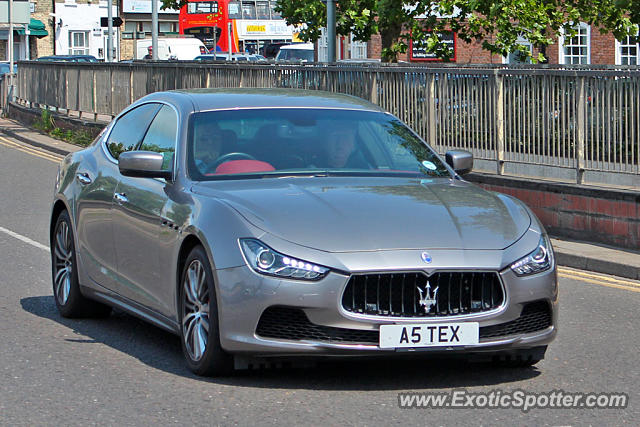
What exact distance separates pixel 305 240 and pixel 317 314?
36 centimetres

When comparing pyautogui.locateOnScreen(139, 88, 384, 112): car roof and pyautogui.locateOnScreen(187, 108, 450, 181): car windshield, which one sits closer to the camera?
pyautogui.locateOnScreen(187, 108, 450, 181): car windshield

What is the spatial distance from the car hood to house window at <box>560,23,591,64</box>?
35.2 meters

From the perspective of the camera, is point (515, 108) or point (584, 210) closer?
point (584, 210)

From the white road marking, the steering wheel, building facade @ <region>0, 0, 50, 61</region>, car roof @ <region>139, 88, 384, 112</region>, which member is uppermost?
building facade @ <region>0, 0, 50, 61</region>

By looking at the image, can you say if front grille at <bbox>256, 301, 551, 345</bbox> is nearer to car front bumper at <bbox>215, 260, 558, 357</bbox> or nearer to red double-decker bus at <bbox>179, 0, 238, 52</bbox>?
car front bumper at <bbox>215, 260, 558, 357</bbox>

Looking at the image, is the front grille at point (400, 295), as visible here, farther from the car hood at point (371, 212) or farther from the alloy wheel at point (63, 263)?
the alloy wheel at point (63, 263)

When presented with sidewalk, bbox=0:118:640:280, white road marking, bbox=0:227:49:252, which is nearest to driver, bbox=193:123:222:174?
sidewalk, bbox=0:118:640:280

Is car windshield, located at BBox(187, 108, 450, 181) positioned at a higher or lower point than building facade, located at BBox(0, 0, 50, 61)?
lower

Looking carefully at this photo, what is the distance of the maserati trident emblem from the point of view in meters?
6.10

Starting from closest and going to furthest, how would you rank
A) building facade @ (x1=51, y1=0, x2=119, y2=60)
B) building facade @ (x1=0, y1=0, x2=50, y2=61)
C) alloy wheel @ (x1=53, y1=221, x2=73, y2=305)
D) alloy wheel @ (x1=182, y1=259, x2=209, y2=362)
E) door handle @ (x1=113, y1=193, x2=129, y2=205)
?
alloy wheel @ (x1=182, y1=259, x2=209, y2=362), door handle @ (x1=113, y1=193, x2=129, y2=205), alloy wheel @ (x1=53, y1=221, x2=73, y2=305), building facade @ (x1=0, y1=0, x2=50, y2=61), building facade @ (x1=51, y1=0, x2=119, y2=60)

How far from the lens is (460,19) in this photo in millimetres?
25344

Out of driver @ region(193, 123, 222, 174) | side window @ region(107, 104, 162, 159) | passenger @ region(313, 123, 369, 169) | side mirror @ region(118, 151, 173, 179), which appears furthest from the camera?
side window @ region(107, 104, 162, 159)

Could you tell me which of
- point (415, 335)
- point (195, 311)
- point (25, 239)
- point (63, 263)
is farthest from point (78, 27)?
point (415, 335)

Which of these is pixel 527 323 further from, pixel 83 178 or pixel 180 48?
pixel 180 48
